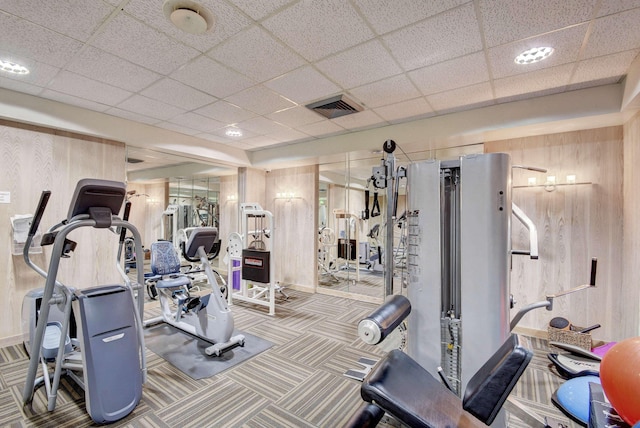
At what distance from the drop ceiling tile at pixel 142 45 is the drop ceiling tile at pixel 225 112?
0.90 meters

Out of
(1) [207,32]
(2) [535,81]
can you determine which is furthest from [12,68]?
(2) [535,81]

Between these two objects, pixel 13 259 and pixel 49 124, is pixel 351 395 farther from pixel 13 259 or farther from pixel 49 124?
pixel 49 124

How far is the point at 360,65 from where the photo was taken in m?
2.61

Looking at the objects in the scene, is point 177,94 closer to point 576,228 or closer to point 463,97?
point 463,97

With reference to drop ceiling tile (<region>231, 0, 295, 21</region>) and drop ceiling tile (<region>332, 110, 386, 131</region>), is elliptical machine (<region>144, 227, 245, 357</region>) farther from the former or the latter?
drop ceiling tile (<region>332, 110, 386, 131</region>)

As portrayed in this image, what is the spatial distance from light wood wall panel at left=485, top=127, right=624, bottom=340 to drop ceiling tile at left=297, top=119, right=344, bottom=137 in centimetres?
237

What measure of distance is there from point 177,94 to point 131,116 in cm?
118

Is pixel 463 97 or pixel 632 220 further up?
pixel 463 97

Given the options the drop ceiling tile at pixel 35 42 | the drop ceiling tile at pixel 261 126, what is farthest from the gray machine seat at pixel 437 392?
the drop ceiling tile at pixel 261 126

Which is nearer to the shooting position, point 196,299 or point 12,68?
point 12,68

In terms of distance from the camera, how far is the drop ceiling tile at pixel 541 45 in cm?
214

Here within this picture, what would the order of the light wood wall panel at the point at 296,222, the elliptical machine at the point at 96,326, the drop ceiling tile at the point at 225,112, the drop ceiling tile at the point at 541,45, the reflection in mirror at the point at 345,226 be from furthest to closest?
the light wood wall panel at the point at 296,222 → the reflection in mirror at the point at 345,226 → the drop ceiling tile at the point at 225,112 → the drop ceiling tile at the point at 541,45 → the elliptical machine at the point at 96,326

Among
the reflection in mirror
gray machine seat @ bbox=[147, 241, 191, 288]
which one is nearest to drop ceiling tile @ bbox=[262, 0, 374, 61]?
the reflection in mirror

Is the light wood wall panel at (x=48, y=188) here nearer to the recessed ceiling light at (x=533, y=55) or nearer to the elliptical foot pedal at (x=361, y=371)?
the elliptical foot pedal at (x=361, y=371)
